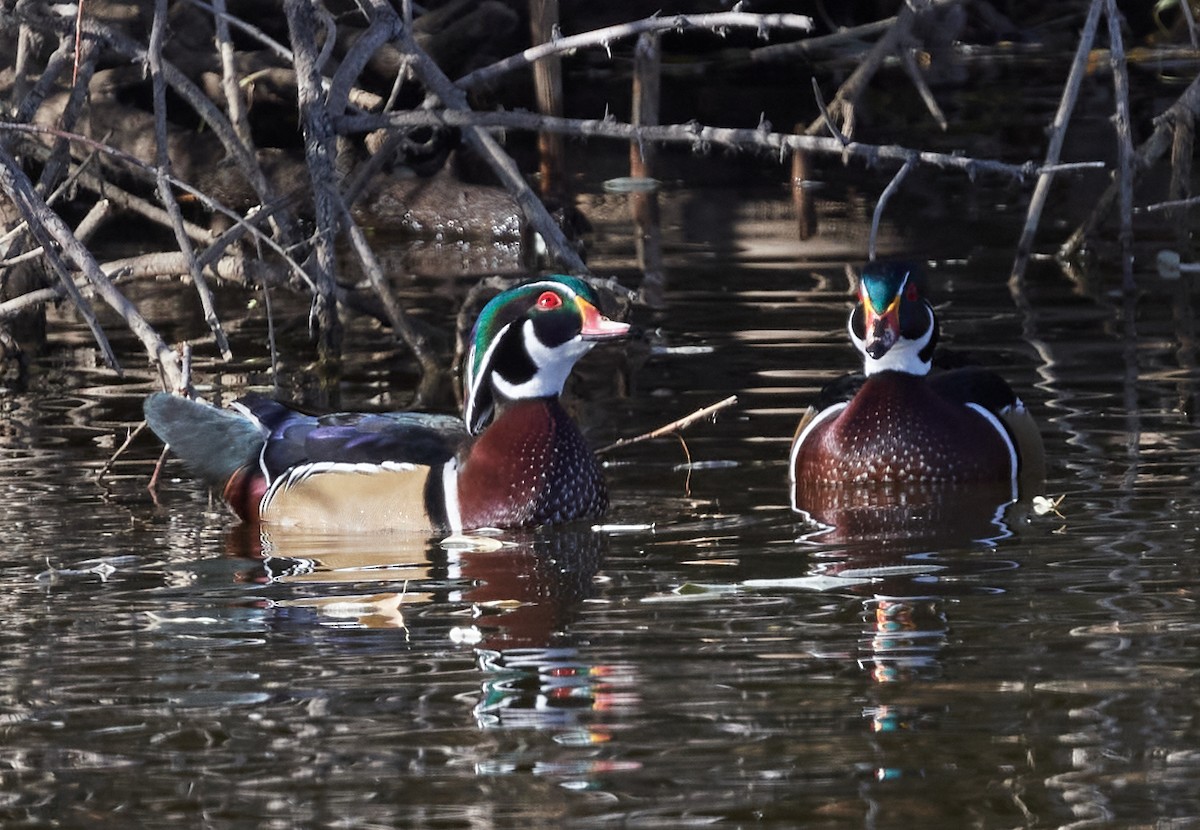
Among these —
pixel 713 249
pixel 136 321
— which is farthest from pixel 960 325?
pixel 136 321

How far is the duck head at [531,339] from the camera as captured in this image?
734cm

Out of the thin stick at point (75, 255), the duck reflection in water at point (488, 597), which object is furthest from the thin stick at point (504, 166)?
the thin stick at point (75, 255)

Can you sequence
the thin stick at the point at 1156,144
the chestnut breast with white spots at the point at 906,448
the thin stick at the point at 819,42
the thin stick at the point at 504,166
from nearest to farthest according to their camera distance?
the chestnut breast with white spots at the point at 906,448
the thin stick at the point at 504,166
the thin stick at the point at 1156,144
the thin stick at the point at 819,42

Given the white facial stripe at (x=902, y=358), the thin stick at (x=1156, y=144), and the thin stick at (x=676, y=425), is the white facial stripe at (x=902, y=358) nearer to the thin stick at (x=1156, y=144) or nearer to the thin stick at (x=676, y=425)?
the thin stick at (x=676, y=425)

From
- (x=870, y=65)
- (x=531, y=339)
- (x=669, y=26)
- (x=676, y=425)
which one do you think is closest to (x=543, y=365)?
(x=531, y=339)

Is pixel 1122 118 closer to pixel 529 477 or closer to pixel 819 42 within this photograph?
pixel 819 42

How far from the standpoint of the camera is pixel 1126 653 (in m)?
5.29

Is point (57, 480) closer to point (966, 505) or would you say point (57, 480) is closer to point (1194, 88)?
point (966, 505)

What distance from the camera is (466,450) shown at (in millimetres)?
7363

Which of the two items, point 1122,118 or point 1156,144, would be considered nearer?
point 1122,118

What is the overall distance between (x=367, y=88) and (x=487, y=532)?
7815mm

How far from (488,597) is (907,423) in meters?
2.24

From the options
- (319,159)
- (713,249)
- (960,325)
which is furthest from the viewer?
(713,249)

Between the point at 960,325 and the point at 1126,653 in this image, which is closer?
the point at 1126,653
